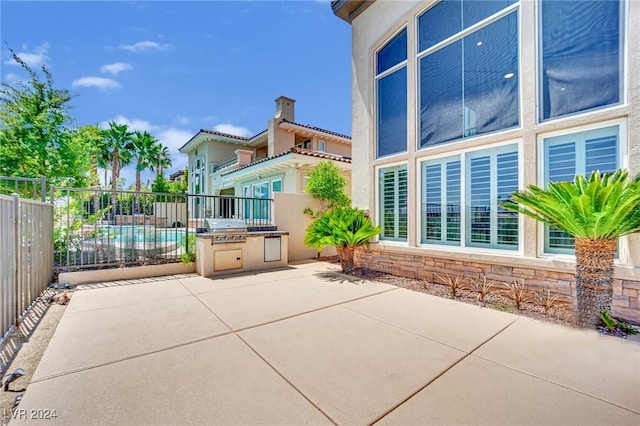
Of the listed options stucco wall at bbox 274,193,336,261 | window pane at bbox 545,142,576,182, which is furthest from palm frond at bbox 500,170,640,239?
stucco wall at bbox 274,193,336,261

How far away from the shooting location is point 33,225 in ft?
16.3

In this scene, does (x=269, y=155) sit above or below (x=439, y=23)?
below

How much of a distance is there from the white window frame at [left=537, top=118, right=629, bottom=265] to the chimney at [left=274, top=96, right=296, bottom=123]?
1410 cm

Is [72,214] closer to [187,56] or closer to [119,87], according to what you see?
[187,56]

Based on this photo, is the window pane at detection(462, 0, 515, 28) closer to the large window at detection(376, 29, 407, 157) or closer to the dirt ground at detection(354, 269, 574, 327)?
the large window at detection(376, 29, 407, 157)

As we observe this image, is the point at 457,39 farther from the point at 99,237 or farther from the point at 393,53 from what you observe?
the point at 99,237

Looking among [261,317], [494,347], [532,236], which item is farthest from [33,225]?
[532,236]

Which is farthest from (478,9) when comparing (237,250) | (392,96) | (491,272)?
(237,250)

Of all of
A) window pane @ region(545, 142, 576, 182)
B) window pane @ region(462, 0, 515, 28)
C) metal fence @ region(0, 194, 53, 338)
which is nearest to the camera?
metal fence @ region(0, 194, 53, 338)

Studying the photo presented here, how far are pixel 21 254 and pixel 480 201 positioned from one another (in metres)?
8.62

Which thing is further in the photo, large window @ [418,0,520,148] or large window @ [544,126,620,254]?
large window @ [418,0,520,148]

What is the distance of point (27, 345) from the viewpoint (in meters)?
3.54

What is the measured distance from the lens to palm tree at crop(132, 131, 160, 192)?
2875 centimetres

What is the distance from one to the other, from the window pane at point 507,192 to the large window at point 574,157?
1.65 ft
